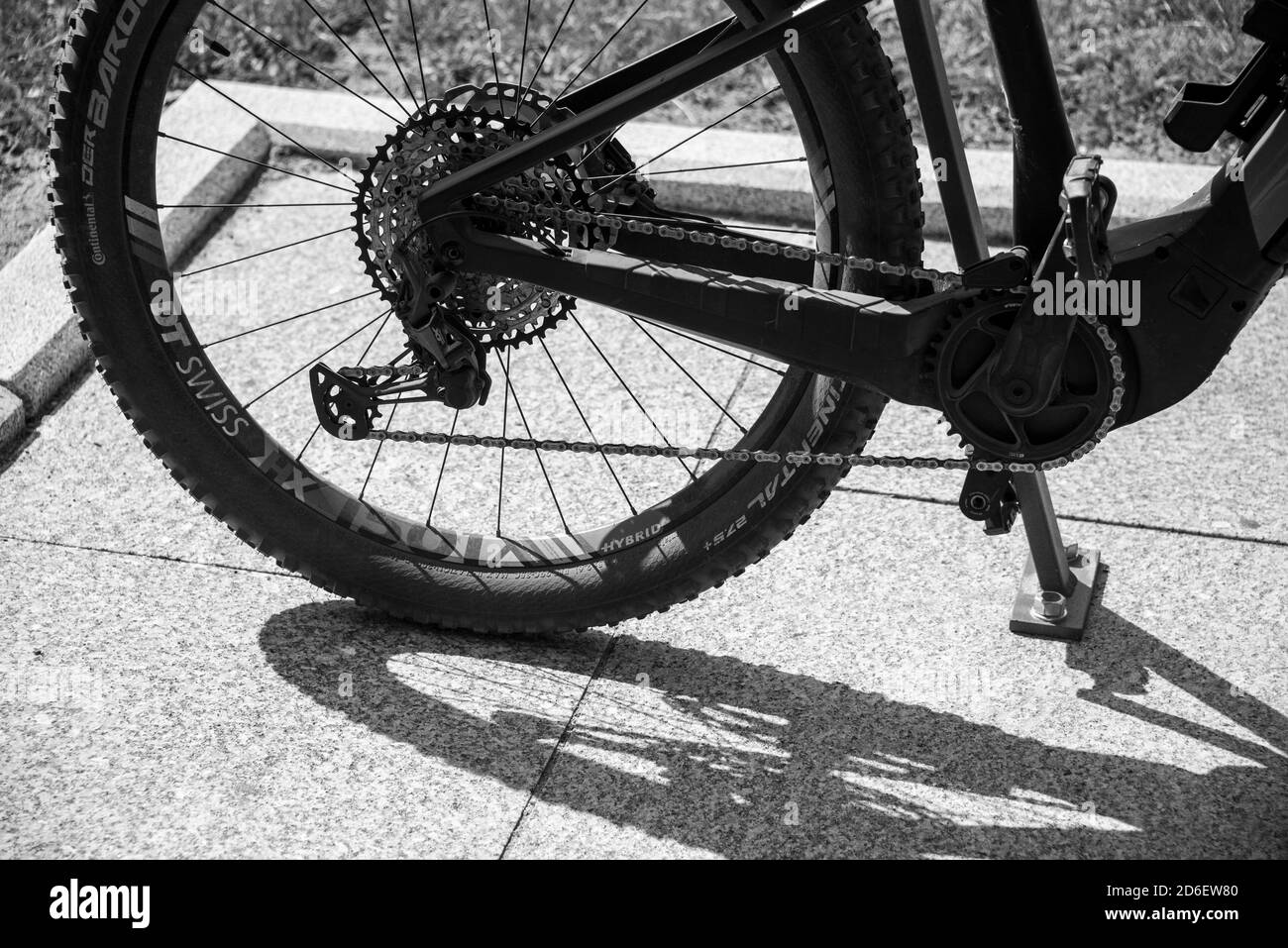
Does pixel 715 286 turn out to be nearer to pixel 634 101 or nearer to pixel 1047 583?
pixel 634 101

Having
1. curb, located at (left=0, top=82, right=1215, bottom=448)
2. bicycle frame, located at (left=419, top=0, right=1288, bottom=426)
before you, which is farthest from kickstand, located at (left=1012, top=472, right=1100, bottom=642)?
curb, located at (left=0, top=82, right=1215, bottom=448)

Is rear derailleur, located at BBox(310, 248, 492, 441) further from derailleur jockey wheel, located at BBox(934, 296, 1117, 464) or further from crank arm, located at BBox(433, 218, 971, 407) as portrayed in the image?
derailleur jockey wheel, located at BBox(934, 296, 1117, 464)

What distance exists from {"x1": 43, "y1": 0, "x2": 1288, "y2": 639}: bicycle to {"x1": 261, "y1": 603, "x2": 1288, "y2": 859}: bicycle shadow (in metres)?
0.13

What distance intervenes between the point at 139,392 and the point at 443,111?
833 mm

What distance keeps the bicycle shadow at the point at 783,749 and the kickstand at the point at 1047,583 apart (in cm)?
6

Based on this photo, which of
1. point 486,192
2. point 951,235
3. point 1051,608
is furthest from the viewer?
point 1051,608

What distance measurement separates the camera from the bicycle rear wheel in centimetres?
278

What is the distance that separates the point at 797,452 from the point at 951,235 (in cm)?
50

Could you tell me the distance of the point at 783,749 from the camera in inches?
117

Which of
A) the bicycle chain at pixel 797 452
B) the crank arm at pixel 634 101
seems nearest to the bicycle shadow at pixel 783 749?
the bicycle chain at pixel 797 452

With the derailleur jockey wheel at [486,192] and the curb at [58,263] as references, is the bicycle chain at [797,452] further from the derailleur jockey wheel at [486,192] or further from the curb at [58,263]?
the curb at [58,263]

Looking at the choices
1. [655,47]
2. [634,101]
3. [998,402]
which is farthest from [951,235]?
[655,47]

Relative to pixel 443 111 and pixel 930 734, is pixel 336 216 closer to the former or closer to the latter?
pixel 443 111
